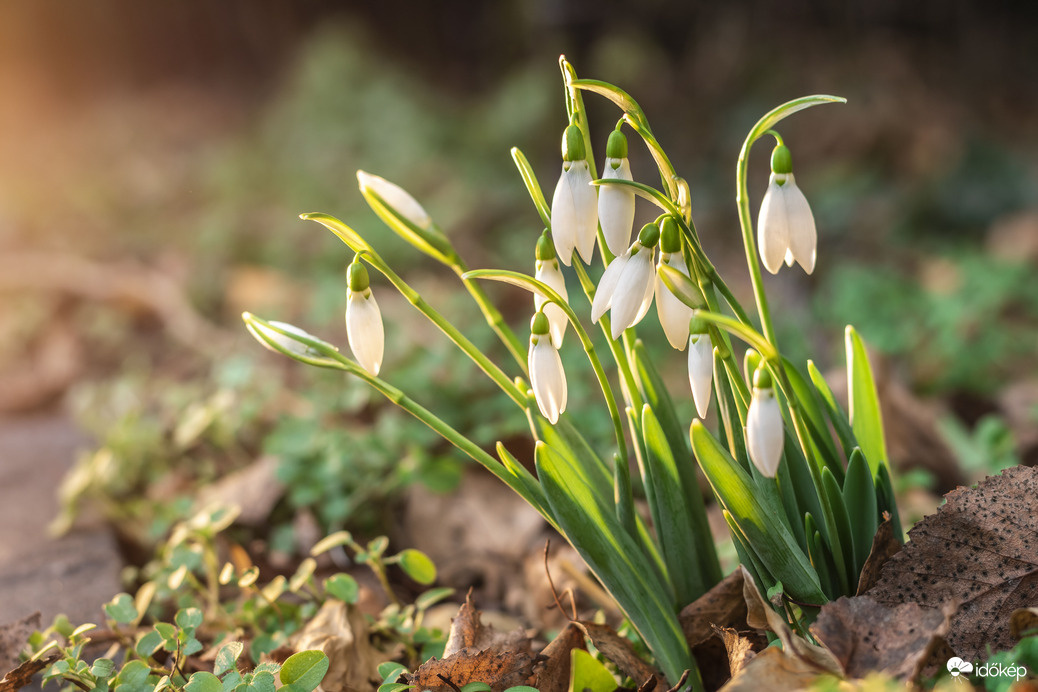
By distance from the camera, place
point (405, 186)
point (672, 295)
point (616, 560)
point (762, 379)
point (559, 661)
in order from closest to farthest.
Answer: point (762, 379) → point (672, 295) → point (616, 560) → point (559, 661) → point (405, 186)

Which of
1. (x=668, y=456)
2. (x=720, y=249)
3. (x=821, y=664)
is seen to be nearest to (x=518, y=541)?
(x=668, y=456)

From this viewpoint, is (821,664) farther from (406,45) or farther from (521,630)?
(406,45)

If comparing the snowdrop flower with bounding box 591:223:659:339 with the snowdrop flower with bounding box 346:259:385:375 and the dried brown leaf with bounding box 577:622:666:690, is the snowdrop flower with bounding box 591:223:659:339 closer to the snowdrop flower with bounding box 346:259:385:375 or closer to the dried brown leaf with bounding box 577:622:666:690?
the snowdrop flower with bounding box 346:259:385:375

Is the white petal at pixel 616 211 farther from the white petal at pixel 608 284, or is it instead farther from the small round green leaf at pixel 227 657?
the small round green leaf at pixel 227 657

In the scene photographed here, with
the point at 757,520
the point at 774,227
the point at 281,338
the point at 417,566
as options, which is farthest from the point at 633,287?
the point at 417,566

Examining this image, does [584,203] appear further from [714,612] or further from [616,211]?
[714,612]

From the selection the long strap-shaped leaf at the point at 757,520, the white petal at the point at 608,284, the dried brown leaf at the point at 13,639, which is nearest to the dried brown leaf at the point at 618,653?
the long strap-shaped leaf at the point at 757,520
